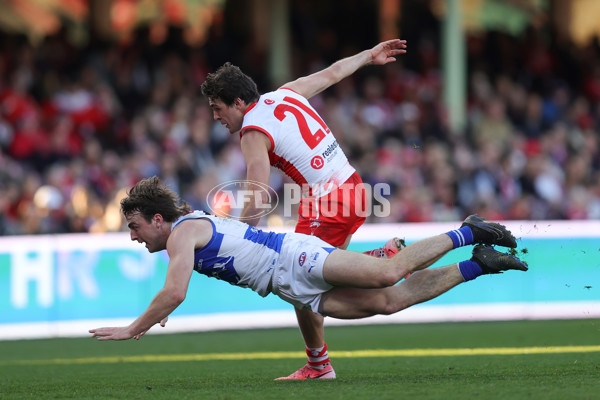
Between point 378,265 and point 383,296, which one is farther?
point 383,296

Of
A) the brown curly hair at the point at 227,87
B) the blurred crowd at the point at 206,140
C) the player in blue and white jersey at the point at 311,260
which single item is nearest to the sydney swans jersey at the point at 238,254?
the player in blue and white jersey at the point at 311,260

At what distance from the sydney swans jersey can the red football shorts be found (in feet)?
1.37

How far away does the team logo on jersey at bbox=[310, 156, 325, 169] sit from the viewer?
22.8 ft

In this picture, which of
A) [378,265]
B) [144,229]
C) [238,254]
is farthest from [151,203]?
[378,265]

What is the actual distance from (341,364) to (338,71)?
2.46 meters

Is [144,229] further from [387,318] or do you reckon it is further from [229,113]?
[387,318]

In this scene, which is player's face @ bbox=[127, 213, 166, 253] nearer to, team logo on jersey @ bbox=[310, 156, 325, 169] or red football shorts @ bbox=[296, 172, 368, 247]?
red football shorts @ bbox=[296, 172, 368, 247]

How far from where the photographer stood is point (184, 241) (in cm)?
632

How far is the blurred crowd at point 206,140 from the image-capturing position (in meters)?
13.7

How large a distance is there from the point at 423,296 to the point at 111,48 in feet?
35.6

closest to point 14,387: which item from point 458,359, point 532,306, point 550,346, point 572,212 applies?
point 458,359

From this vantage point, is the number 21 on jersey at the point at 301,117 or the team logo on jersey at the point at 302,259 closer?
the team logo on jersey at the point at 302,259

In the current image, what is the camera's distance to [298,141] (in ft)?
22.7

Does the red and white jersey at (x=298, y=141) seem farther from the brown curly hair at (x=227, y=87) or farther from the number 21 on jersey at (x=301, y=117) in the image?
the brown curly hair at (x=227, y=87)
